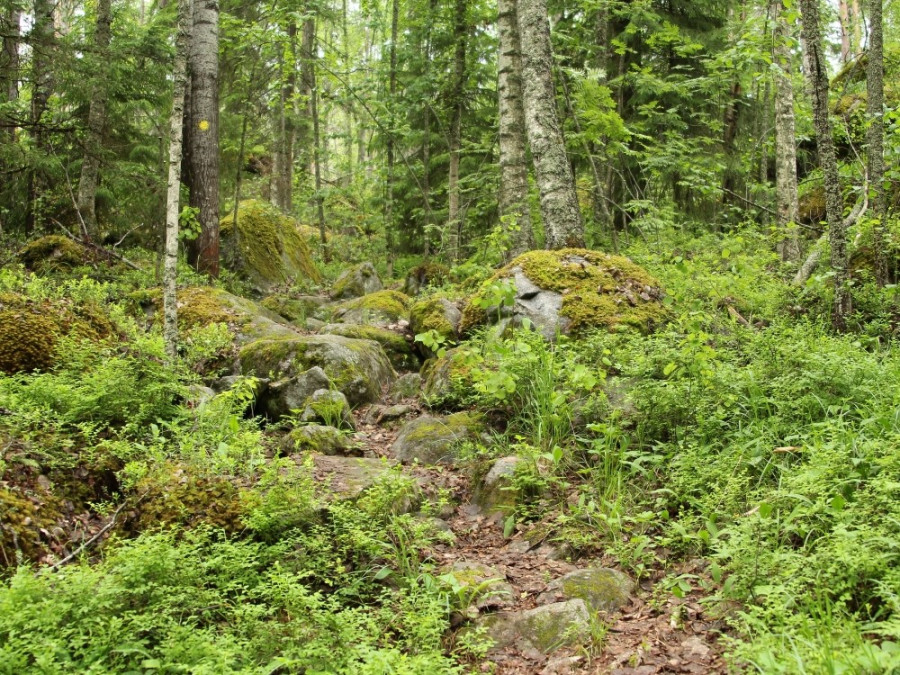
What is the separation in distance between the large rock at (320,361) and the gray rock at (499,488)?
2.49 m

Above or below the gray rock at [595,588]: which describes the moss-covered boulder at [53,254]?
above

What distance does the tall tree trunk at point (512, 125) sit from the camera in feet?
31.1

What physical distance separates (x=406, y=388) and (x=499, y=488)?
288 centimetres

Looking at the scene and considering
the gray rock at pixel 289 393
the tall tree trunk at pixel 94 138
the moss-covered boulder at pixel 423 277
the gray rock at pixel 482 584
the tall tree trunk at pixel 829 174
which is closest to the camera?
the gray rock at pixel 482 584

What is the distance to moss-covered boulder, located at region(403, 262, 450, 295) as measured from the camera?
39.1 ft

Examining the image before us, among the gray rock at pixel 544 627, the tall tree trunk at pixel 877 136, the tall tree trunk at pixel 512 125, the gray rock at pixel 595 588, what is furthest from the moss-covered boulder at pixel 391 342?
the tall tree trunk at pixel 877 136

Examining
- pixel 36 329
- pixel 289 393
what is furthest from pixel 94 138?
pixel 289 393

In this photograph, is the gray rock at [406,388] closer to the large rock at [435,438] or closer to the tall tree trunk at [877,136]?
the large rock at [435,438]

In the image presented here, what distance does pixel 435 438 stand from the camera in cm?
603

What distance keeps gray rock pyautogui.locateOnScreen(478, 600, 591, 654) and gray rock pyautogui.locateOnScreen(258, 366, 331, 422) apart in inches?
145

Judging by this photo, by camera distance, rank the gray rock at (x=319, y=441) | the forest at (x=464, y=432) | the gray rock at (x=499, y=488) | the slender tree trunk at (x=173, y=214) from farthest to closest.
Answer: the slender tree trunk at (x=173, y=214) < the gray rock at (x=319, y=441) < the gray rock at (x=499, y=488) < the forest at (x=464, y=432)

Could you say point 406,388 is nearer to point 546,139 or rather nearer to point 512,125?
point 546,139

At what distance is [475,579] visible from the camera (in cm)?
395

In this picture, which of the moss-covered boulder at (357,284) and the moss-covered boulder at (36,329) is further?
the moss-covered boulder at (357,284)
